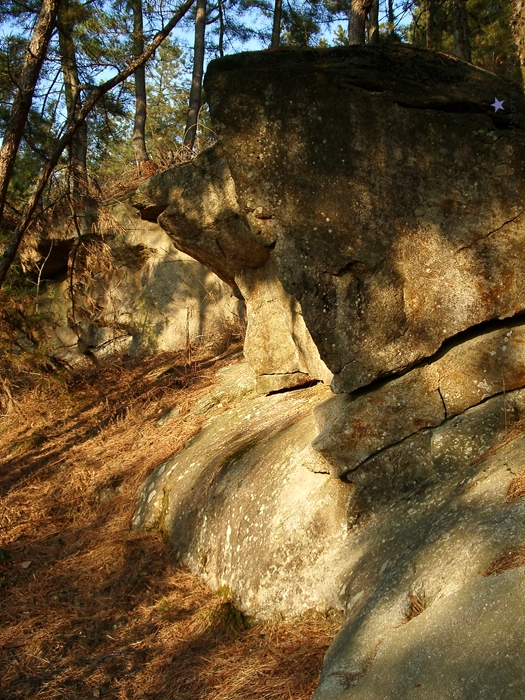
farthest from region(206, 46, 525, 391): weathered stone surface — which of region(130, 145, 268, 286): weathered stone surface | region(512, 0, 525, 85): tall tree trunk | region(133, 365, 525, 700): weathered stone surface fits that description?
region(130, 145, 268, 286): weathered stone surface

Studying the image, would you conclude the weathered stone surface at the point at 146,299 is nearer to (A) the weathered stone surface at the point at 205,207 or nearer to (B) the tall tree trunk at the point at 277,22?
(A) the weathered stone surface at the point at 205,207

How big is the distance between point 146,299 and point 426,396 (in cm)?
786

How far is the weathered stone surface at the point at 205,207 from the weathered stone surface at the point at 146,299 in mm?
4252

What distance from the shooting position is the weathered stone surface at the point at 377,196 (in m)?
4.42

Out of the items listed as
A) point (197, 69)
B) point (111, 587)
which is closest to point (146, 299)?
point (111, 587)

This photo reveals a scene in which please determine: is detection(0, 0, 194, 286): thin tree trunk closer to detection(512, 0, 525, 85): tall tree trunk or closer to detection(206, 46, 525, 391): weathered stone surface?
detection(206, 46, 525, 391): weathered stone surface

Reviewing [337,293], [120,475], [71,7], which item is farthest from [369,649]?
[71,7]

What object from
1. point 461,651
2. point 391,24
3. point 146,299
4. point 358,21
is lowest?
point 461,651

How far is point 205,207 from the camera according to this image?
614 cm

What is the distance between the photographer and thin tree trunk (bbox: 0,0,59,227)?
6.49 metres

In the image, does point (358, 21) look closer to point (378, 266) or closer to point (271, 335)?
point (271, 335)

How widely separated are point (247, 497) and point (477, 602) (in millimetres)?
2403

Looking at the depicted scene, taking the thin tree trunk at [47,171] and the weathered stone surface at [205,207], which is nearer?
the weathered stone surface at [205,207]

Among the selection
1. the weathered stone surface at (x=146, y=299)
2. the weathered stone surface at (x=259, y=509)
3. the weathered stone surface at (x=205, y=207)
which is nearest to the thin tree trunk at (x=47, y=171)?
the weathered stone surface at (x=205, y=207)
